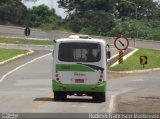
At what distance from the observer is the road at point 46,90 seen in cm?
2417

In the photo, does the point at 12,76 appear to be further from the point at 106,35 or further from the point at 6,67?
the point at 106,35

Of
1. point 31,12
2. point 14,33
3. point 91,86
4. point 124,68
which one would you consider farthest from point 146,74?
point 31,12

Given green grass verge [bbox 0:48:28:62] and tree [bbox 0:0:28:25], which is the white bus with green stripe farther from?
tree [bbox 0:0:28:25]

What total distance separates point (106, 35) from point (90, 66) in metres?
78.3

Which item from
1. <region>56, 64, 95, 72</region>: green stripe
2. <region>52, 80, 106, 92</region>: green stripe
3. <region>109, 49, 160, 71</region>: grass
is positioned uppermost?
<region>56, 64, 95, 72</region>: green stripe

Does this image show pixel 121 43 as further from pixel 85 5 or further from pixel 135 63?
pixel 85 5

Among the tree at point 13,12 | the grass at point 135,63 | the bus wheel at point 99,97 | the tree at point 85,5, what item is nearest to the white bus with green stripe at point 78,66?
the bus wheel at point 99,97

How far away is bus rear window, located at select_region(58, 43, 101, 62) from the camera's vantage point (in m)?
27.7

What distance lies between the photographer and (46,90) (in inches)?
1409

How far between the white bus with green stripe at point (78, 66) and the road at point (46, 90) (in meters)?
0.68

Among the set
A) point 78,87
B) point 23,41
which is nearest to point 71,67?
point 78,87

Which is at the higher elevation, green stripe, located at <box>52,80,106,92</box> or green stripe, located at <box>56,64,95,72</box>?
green stripe, located at <box>56,64,95,72</box>

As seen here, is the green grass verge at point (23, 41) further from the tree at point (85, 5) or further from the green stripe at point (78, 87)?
the green stripe at point (78, 87)

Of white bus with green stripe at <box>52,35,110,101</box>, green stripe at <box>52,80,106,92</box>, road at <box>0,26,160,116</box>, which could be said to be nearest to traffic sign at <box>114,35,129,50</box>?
road at <box>0,26,160,116</box>
